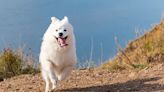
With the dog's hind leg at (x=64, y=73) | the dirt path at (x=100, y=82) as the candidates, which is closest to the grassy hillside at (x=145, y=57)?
the dirt path at (x=100, y=82)

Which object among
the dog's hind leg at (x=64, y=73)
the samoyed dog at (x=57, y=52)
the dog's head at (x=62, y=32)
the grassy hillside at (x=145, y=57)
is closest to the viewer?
the dog's head at (x=62, y=32)

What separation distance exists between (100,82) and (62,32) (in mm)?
1638

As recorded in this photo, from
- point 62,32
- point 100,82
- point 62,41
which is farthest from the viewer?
point 100,82

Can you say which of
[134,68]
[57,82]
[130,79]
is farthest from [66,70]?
[134,68]

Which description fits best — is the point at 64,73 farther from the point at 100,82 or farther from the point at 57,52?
the point at 100,82

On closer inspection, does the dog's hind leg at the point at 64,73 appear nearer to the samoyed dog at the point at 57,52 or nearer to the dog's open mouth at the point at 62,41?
the samoyed dog at the point at 57,52

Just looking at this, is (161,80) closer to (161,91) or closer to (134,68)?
(161,91)

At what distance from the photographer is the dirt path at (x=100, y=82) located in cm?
961

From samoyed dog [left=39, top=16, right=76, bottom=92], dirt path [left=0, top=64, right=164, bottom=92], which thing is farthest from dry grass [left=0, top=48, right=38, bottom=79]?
samoyed dog [left=39, top=16, right=76, bottom=92]

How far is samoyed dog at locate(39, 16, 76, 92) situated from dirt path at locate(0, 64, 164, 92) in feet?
1.12

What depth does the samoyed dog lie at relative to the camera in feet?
31.3

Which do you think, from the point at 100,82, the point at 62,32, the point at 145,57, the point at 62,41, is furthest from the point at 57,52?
the point at 145,57

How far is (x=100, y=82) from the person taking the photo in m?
10.6

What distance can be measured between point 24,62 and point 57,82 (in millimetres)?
3719
